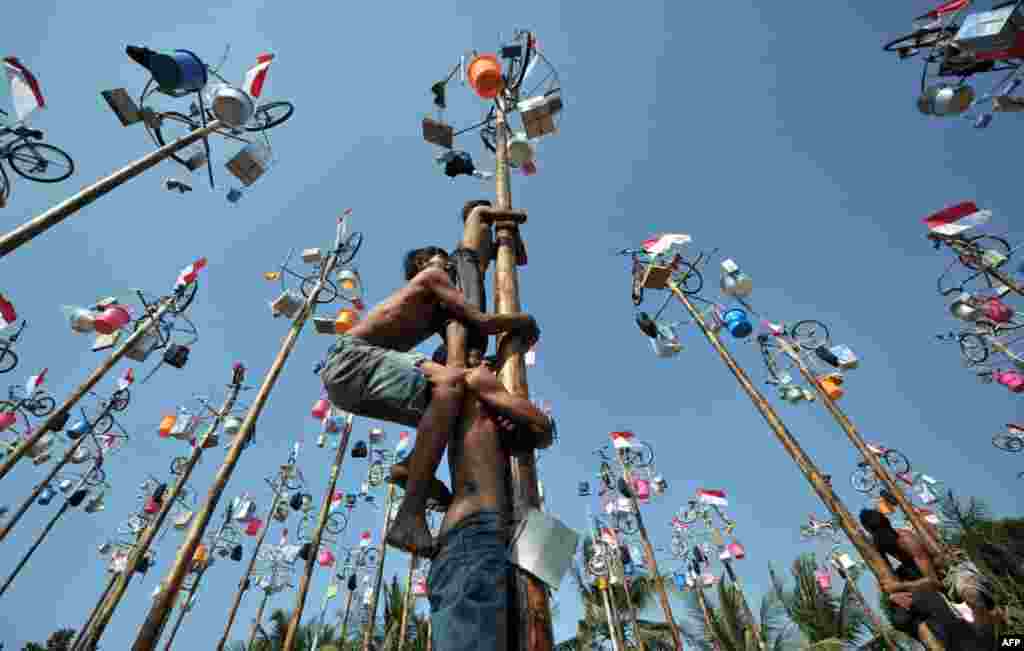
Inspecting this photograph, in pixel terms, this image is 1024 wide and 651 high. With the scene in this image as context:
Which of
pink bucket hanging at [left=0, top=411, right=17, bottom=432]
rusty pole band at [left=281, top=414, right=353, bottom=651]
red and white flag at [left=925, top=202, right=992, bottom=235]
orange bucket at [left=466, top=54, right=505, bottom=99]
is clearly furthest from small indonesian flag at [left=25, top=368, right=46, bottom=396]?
red and white flag at [left=925, top=202, right=992, bottom=235]

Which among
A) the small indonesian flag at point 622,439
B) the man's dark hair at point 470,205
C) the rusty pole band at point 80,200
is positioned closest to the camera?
the man's dark hair at point 470,205

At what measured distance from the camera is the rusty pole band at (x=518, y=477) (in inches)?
59.1

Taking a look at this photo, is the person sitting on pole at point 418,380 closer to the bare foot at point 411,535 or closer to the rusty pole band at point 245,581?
the bare foot at point 411,535

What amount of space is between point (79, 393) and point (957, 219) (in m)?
15.3

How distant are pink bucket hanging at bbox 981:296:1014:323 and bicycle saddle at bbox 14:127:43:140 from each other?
16862 mm

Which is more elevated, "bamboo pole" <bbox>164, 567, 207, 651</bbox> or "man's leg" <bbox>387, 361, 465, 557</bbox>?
"bamboo pole" <bbox>164, 567, 207, 651</bbox>

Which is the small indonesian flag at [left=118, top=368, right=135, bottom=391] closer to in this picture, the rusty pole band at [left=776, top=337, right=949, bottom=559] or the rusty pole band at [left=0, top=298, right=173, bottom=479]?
the rusty pole band at [left=0, top=298, right=173, bottom=479]

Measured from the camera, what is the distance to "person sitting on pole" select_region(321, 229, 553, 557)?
1786 mm

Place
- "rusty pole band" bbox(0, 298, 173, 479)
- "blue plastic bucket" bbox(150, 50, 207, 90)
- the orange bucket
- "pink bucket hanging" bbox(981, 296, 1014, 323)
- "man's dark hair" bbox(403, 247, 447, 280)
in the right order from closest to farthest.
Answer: "man's dark hair" bbox(403, 247, 447, 280), the orange bucket, "blue plastic bucket" bbox(150, 50, 207, 90), "rusty pole band" bbox(0, 298, 173, 479), "pink bucket hanging" bbox(981, 296, 1014, 323)

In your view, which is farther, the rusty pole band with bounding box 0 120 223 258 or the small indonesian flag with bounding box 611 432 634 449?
the small indonesian flag with bounding box 611 432 634 449

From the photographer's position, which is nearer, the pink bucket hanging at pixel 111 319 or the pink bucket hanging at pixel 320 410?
the pink bucket hanging at pixel 111 319

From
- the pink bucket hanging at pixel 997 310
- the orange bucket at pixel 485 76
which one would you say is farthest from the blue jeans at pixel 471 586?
the pink bucket hanging at pixel 997 310

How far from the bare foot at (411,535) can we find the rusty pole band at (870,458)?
5699 mm

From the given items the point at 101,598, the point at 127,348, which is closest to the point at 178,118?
the point at 127,348
